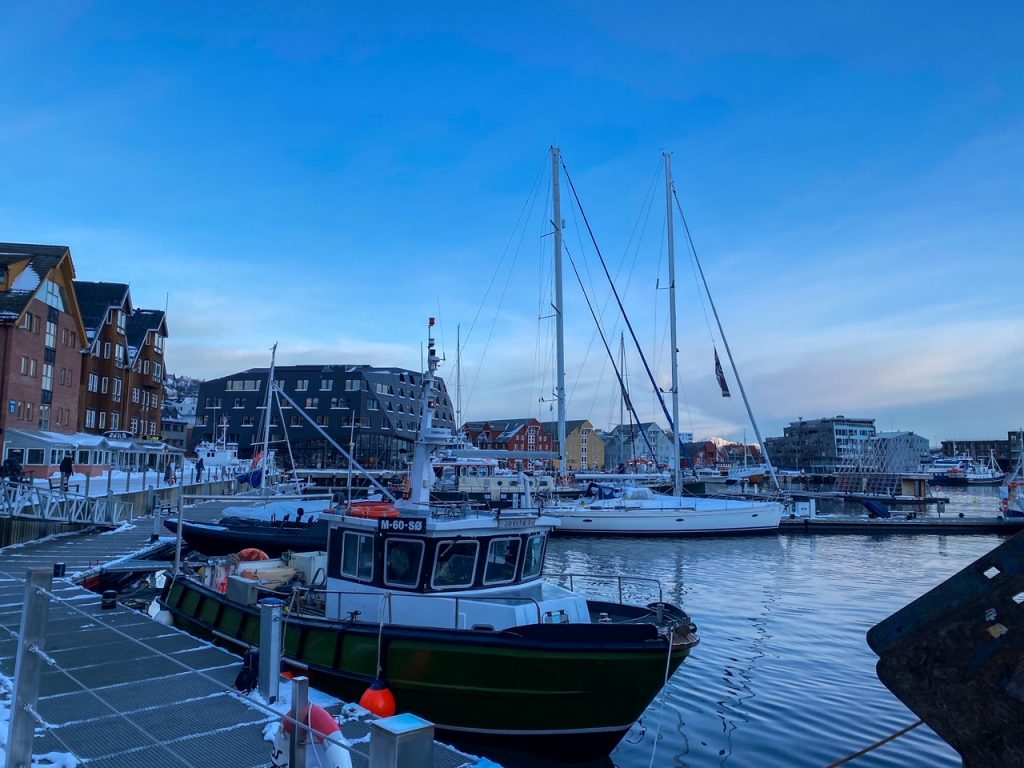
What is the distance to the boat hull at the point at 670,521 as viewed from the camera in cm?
4422

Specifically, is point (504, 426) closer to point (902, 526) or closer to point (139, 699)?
point (902, 526)

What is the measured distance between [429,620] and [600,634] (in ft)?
9.50

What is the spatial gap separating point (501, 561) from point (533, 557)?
86 cm

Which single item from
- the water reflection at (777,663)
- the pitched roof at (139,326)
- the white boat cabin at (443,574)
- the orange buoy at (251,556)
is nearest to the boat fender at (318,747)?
the white boat cabin at (443,574)

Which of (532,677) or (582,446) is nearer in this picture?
(532,677)

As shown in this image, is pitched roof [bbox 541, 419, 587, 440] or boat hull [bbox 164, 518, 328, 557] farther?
pitched roof [bbox 541, 419, 587, 440]

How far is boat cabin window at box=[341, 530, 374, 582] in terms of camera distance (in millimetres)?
12453

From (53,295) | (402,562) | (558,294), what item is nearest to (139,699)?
(402,562)

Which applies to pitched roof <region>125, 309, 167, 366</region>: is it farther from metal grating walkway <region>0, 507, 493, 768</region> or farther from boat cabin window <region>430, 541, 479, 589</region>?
boat cabin window <region>430, 541, 479, 589</region>

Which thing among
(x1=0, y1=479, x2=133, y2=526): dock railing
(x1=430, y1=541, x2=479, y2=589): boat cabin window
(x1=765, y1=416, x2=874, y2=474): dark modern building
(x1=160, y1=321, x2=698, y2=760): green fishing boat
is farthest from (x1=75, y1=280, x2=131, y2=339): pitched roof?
(x1=765, y1=416, x2=874, y2=474): dark modern building

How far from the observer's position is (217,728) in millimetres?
8578

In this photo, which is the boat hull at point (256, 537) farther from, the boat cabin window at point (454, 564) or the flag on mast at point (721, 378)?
the flag on mast at point (721, 378)

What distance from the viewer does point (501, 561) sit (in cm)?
1247

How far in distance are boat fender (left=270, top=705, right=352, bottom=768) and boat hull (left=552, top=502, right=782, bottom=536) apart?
3787cm
